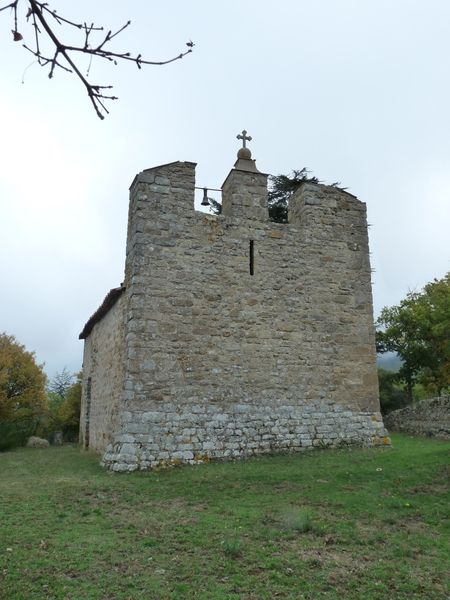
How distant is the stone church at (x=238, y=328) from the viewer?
33.4 ft

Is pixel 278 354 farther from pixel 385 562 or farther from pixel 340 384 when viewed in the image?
pixel 385 562

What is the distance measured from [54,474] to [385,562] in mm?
6980

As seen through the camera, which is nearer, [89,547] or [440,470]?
[89,547]

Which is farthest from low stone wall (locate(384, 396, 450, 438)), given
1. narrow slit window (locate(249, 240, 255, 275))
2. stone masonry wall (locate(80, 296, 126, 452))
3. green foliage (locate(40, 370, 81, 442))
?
green foliage (locate(40, 370, 81, 442))

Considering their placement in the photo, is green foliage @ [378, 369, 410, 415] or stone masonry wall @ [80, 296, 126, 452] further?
green foliage @ [378, 369, 410, 415]

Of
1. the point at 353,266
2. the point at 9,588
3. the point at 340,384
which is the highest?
the point at 353,266

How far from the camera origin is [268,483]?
812 centimetres

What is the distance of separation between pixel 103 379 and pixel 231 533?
8.86 metres

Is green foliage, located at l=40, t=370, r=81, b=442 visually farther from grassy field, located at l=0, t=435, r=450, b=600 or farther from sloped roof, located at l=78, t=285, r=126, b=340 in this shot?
grassy field, located at l=0, t=435, r=450, b=600

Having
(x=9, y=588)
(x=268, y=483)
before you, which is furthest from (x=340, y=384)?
(x=9, y=588)

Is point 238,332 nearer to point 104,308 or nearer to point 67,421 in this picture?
point 104,308

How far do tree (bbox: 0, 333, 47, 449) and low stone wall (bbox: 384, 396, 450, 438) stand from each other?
15.0 metres

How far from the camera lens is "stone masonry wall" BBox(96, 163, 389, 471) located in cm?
1015

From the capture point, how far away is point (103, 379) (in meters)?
13.8
